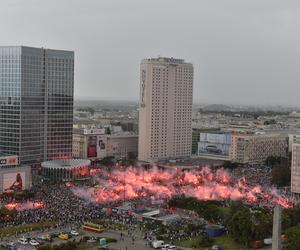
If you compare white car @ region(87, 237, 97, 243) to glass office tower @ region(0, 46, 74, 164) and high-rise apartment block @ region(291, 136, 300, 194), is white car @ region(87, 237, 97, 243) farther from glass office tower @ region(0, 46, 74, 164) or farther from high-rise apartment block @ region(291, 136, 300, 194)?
glass office tower @ region(0, 46, 74, 164)

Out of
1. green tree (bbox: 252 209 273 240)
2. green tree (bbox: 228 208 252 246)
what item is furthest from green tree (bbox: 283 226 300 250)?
green tree (bbox: 228 208 252 246)

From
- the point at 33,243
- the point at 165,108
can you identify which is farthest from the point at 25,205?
the point at 165,108

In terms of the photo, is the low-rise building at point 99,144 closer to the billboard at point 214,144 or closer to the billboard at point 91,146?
the billboard at point 91,146

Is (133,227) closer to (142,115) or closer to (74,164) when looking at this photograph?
(74,164)

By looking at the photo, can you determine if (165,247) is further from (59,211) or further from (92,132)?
(92,132)

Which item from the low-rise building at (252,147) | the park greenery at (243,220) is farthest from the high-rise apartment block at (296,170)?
the low-rise building at (252,147)
